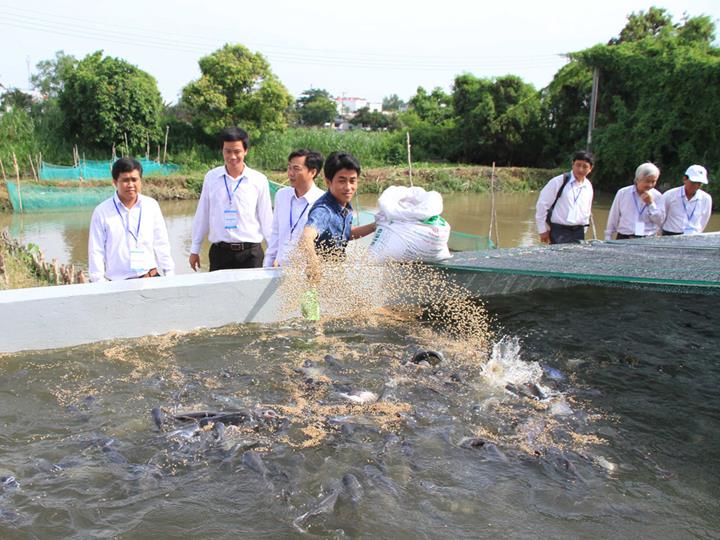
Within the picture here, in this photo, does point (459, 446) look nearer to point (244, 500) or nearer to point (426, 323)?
point (244, 500)

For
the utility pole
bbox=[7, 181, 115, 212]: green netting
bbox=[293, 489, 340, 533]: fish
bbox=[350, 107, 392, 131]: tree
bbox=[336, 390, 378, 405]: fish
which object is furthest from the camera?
bbox=[350, 107, 392, 131]: tree

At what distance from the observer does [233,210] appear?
5.31 metres

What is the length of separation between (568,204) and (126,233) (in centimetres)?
460

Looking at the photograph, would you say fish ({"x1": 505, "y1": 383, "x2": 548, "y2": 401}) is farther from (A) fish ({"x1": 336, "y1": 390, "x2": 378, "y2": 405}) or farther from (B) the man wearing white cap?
(B) the man wearing white cap

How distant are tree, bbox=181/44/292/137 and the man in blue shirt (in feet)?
88.4

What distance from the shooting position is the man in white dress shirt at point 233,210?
17.2 ft

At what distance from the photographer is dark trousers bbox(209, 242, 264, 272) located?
5.54m

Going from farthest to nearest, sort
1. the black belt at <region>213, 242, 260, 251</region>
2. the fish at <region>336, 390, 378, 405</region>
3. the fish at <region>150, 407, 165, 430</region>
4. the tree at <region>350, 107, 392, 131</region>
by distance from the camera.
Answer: the tree at <region>350, 107, 392, 131</region> < the black belt at <region>213, 242, 260, 251</region> < the fish at <region>336, 390, 378, 405</region> < the fish at <region>150, 407, 165, 430</region>

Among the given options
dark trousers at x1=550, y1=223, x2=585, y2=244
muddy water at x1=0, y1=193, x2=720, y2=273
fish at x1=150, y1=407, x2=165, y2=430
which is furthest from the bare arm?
muddy water at x1=0, y1=193, x2=720, y2=273

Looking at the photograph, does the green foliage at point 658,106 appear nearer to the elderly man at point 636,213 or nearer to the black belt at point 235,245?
the elderly man at point 636,213

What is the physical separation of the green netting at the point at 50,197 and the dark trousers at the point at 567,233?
16.6 metres

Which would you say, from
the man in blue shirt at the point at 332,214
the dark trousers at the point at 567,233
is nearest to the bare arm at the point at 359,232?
the man in blue shirt at the point at 332,214

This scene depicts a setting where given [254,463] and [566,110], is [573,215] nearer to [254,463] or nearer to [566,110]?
[254,463]

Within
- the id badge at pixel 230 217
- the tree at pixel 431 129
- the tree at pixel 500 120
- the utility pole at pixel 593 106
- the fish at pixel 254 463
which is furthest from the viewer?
the tree at pixel 431 129
